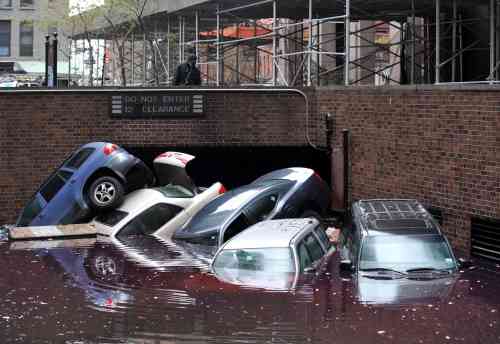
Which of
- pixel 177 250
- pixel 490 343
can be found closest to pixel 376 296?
pixel 490 343

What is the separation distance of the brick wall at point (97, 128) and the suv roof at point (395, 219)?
233 inches

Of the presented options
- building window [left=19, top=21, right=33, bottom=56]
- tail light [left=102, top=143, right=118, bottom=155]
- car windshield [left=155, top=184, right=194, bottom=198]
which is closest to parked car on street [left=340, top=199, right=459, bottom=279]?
car windshield [left=155, top=184, right=194, bottom=198]

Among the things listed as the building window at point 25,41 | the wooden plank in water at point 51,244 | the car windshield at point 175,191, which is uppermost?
the building window at point 25,41

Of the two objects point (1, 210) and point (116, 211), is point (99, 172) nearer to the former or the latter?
point (116, 211)

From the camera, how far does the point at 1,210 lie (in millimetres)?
19578

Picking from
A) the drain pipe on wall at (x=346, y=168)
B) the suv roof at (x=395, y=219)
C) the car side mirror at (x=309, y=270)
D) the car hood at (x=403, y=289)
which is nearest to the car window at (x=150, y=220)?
the drain pipe on wall at (x=346, y=168)

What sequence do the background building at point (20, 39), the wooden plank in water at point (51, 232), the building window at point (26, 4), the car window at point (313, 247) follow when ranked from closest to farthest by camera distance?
1. the car window at point (313, 247)
2. the wooden plank in water at point (51, 232)
3. the background building at point (20, 39)
4. the building window at point (26, 4)

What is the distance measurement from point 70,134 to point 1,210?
2.16 m

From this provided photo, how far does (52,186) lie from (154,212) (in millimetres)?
2196

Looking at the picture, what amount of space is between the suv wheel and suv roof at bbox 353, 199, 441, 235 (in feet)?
17.6

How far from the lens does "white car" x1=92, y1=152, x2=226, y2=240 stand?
56.9 ft

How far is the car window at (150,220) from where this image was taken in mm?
17406

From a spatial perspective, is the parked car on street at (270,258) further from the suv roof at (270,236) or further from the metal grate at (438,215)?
the metal grate at (438,215)

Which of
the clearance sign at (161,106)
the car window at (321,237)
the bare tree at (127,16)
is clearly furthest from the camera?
the bare tree at (127,16)
